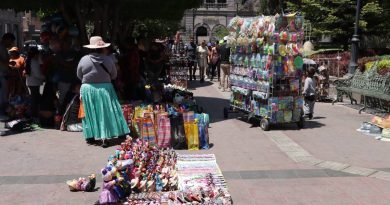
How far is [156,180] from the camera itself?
5727 millimetres

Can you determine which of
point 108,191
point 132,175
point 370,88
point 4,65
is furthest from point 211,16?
point 108,191

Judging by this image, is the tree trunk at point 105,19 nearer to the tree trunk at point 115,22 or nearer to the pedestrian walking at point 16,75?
the tree trunk at point 115,22

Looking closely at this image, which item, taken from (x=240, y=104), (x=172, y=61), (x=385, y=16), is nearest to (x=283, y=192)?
(x=240, y=104)

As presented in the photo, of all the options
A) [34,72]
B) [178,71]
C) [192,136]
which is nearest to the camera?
[192,136]

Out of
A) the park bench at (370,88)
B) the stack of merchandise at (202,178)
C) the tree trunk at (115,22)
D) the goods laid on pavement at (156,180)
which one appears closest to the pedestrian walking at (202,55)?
the park bench at (370,88)

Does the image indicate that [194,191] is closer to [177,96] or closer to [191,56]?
[177,96]

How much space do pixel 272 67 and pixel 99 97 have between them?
3.37 metres

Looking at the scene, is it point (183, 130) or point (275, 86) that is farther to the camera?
point (275, 86)

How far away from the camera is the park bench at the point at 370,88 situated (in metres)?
11.4

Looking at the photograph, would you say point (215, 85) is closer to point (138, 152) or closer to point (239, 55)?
point (239, 55)

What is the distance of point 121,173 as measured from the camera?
5.50 metres

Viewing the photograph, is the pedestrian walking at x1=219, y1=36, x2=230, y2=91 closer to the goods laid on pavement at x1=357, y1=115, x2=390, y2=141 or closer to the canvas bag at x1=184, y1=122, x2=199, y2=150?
the goods laid on pavement at x1=357, y1=115, x2=390, y2=141

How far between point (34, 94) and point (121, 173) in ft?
19.2

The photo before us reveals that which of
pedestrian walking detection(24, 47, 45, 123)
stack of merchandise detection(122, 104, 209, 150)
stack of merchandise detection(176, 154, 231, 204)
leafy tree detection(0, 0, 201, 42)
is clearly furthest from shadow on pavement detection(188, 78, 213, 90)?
stack of merchandise detection(176, 154, 231, 204)
